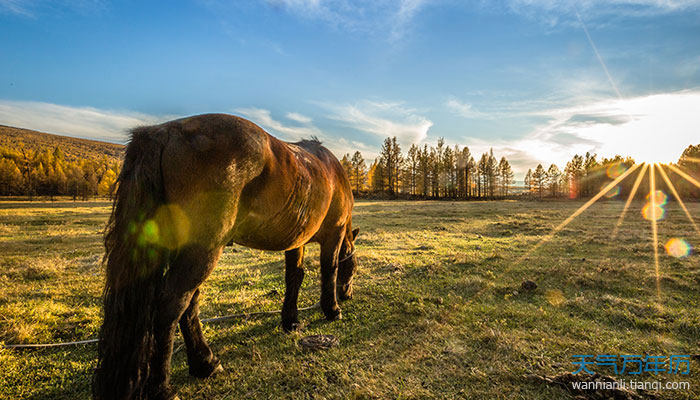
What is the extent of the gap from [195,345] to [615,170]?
319 feet

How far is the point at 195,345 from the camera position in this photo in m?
3.09

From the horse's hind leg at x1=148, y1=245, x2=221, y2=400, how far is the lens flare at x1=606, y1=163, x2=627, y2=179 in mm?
94141

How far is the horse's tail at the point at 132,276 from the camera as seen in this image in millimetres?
2230

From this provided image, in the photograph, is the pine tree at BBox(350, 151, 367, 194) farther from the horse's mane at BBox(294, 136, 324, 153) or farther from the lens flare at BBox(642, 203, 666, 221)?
the horse's mane at BBox(294, 136, 324, 153)

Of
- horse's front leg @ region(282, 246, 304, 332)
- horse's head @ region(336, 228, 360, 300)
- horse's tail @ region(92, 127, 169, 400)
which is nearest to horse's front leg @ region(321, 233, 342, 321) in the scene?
horse's front leg @ region(282, 246, 304, 332)

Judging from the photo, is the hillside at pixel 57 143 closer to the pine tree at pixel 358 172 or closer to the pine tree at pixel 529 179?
the pine tree at pixel 358 172

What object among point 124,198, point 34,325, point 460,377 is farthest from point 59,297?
point 460,377

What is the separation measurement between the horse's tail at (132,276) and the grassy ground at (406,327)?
3.01 feet

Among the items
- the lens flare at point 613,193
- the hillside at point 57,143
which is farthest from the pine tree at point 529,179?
the hillside at point 57,143

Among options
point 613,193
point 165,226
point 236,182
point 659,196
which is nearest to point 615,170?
point 613,193

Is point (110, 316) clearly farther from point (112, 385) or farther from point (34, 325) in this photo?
point (34, 325)

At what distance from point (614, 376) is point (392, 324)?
281 centimetres

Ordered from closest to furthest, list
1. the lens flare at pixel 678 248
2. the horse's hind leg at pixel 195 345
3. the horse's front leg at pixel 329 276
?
the horse's hind leg at pixel 195 345 < the horse's front leg at pixel 329 276 < the lens flare at pixel 678 248

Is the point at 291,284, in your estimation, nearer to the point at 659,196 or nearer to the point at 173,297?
the point at 173,297
